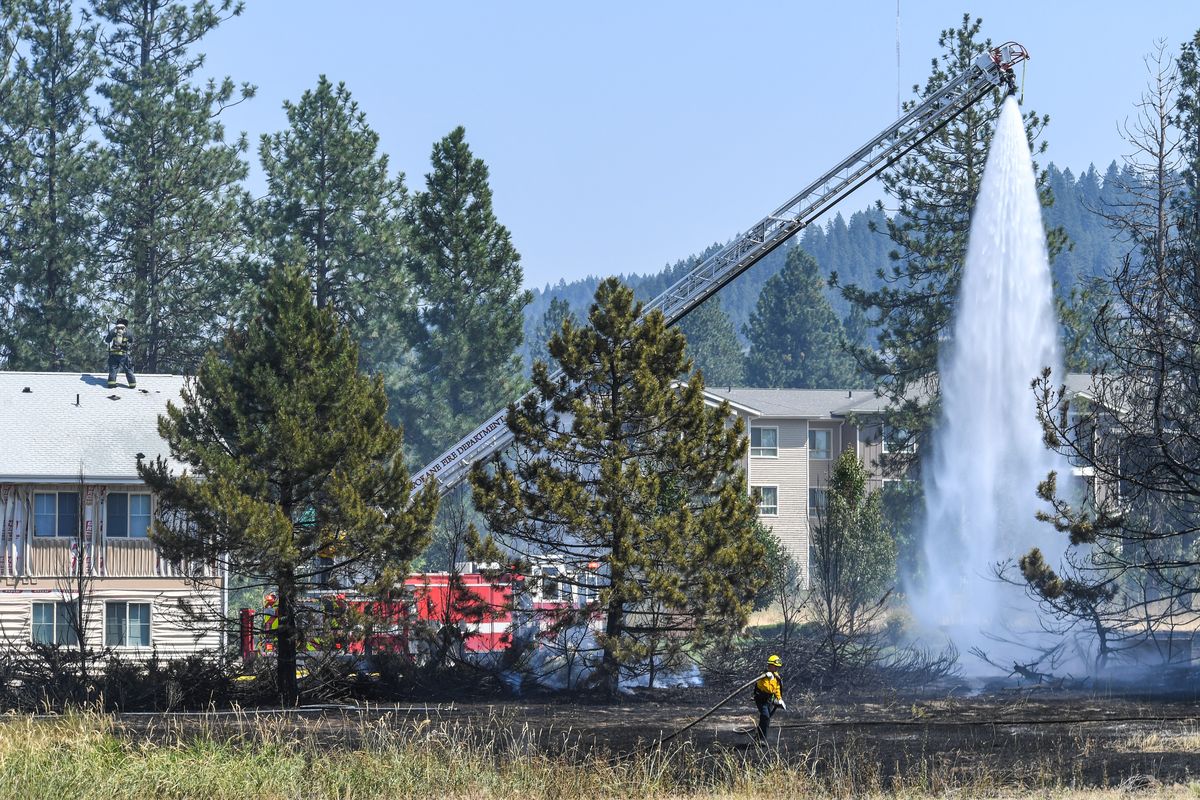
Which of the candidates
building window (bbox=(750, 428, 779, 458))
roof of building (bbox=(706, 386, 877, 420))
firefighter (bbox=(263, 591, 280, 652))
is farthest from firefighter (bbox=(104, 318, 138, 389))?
building window (bbox=(750, 428, 779, 458))

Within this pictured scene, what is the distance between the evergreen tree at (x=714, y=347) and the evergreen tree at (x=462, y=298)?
216 ft

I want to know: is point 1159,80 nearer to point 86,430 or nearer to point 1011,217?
point 1011,217

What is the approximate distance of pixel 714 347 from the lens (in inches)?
5032

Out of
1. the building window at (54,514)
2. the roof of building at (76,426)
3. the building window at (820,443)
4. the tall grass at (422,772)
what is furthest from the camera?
the building window at (820,443)

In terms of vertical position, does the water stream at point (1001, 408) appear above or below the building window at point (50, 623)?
above

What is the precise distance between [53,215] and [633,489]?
37.5 metres

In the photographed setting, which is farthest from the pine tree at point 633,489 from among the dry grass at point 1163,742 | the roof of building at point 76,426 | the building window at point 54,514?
the building window at point 54,514

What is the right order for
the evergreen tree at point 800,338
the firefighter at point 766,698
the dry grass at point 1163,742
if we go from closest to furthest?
1. the dry grass at point 1163,742
2. the firefighter at point 766,698
3. the evergreen tree at point 800,338

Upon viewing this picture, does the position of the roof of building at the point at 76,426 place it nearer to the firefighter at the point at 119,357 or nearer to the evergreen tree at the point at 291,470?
the firefighter at the point at 119,357

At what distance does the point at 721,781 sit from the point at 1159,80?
16.4 meters

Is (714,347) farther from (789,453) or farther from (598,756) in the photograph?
(598,756)

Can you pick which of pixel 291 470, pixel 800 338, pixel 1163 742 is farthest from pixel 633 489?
pixel 800 338

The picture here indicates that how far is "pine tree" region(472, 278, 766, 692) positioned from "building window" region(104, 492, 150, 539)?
41.9ft

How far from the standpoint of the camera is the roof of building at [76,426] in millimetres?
35656
